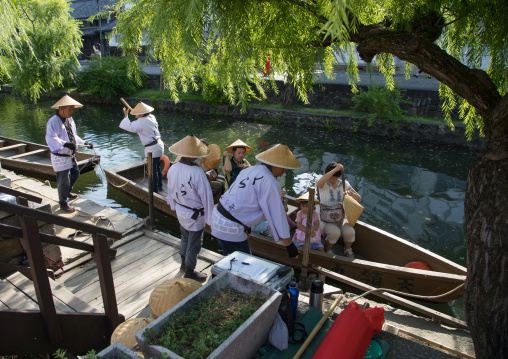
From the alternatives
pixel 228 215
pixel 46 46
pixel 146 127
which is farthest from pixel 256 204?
pixel 46 46

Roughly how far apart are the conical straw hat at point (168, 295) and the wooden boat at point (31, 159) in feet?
22.2

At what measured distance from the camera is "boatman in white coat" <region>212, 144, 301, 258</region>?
3600mm

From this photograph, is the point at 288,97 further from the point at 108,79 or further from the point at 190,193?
the point at 190,193

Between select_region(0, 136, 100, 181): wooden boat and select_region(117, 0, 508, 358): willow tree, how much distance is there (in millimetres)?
6229

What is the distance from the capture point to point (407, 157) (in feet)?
42.9

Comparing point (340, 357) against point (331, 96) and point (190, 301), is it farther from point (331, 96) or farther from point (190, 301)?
point (331, 96)

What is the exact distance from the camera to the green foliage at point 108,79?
22312 mm

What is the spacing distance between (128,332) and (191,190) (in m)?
1.59

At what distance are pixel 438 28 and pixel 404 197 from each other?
707cm

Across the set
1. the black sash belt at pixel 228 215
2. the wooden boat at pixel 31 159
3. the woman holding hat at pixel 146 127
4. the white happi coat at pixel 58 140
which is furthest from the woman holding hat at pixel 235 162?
the wooden boat at pixel 31 159

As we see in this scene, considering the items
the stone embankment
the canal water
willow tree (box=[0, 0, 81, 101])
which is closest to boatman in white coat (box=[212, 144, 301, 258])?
the canal water

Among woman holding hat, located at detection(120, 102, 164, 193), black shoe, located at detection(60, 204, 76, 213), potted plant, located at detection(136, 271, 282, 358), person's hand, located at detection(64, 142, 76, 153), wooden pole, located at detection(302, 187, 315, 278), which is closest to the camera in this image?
potted plant, located at detection(136, 271, 282, 358)

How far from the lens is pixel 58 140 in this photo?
6039 mm

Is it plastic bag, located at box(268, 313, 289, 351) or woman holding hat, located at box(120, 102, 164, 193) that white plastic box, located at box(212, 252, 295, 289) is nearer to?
plastic bag, located at box(268, 313, 289, 351)
